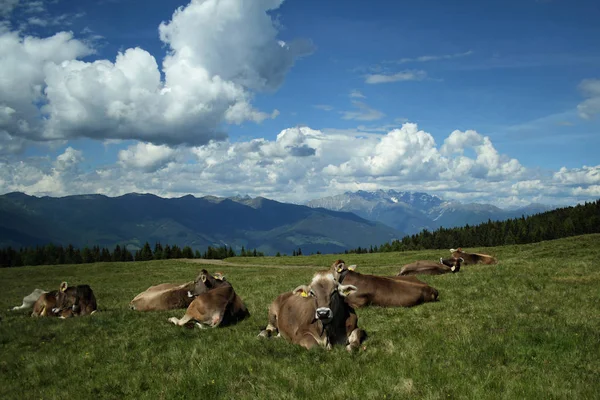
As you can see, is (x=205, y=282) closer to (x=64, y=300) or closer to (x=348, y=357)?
(x=64, y=300)

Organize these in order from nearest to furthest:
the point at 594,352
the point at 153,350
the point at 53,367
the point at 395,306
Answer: the point at 594,352 → the point at 53,367 → the point at 153,350 → the point at 395,306

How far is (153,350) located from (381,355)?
21.1 feet

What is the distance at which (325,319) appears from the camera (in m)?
10.5

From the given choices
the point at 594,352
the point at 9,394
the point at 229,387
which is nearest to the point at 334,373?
the point at 229,387

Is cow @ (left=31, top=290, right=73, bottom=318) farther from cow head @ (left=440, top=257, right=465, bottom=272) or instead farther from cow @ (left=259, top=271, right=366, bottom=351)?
cow head @ (left=440, top=257, right=465, bottom=272)

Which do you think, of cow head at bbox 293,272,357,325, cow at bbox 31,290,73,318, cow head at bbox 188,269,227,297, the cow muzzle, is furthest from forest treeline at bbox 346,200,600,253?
the cow muzzle

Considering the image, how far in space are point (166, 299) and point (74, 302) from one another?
13.2 feet

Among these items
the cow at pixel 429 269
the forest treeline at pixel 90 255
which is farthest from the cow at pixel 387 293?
the forest treeline at pixel 90 255

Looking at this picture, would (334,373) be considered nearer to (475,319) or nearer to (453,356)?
(453,356)

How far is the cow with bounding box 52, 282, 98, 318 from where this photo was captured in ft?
62.7

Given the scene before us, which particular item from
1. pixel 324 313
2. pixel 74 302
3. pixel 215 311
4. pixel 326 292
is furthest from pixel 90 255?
pixel 324 313

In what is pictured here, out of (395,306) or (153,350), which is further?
(395,306)

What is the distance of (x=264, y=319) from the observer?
A: 1598cm

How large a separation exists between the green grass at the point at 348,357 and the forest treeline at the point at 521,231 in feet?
414
